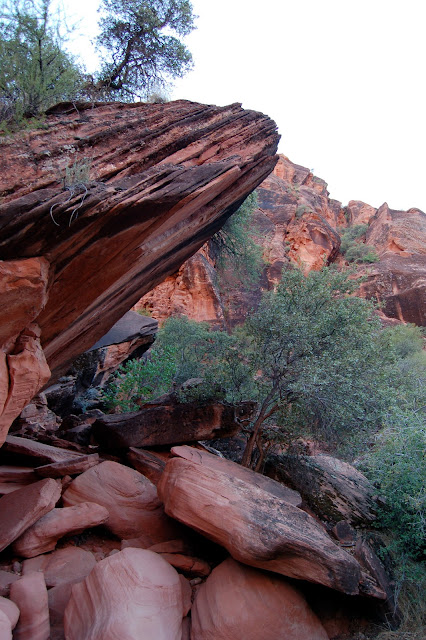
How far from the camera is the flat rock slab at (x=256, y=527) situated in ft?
14.8

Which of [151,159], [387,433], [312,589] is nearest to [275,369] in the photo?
[387,433]

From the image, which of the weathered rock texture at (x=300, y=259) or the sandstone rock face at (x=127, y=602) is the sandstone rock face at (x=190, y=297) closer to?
the weathered rock texture at (x=300, y=259)

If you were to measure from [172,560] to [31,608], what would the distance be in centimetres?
186

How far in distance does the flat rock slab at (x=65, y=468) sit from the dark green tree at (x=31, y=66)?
521 centimetres

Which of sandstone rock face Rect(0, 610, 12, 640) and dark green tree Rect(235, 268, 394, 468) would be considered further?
dark green tree Rect(235, 268, 394, 468)

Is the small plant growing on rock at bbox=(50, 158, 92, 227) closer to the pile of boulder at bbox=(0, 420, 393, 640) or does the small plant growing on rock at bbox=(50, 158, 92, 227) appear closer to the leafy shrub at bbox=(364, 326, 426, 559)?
the pile of boulder at bbox=(0, 420, 393, 640)

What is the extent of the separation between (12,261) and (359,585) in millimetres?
5699

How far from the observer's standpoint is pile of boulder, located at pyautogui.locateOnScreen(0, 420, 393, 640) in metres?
3.91

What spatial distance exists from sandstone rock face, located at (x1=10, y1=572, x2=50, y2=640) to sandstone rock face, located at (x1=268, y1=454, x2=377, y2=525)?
4703mm

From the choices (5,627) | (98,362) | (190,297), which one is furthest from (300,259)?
(5,627)

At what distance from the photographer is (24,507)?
196 inches

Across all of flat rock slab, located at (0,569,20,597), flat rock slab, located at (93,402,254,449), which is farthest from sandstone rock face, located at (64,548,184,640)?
flat rock slab, located at (93,402,254,449)

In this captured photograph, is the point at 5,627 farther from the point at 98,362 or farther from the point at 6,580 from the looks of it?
the point at 98,362

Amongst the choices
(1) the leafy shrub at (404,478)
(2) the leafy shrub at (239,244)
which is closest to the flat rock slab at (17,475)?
(1) the leafy shrub at (404,478)
